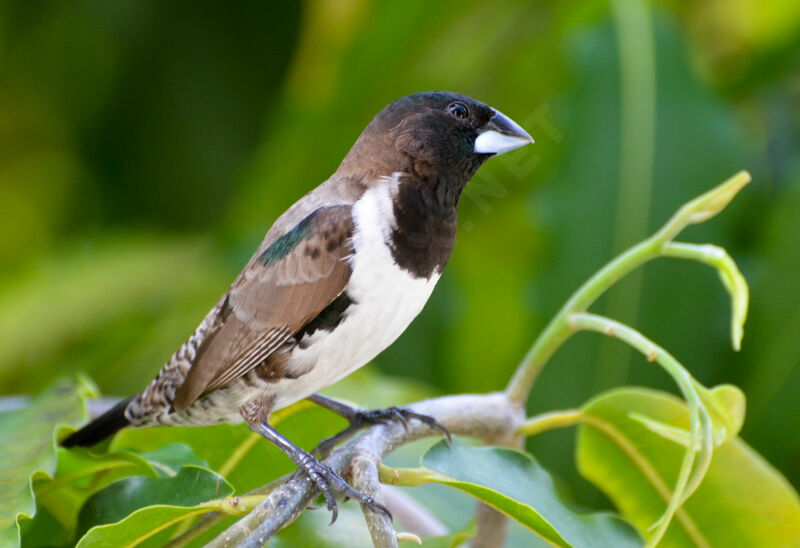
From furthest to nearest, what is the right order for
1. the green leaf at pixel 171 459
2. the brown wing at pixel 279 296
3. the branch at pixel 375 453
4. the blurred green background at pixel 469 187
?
the blurred green background at pixel 469 187, the green leaf at pixel 171 459, the brown wing at pixel 279 296, the branch at pixel 375 453

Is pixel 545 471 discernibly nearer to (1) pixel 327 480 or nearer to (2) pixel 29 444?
(1) pixel 327 480

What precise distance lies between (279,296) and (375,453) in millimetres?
232

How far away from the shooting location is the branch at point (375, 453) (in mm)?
870

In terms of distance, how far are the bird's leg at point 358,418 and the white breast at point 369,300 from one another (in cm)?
11

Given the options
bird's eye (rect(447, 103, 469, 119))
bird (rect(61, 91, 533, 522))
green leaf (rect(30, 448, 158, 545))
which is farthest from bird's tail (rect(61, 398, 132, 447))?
bird's eye (rect(447, 103, 469, 119))

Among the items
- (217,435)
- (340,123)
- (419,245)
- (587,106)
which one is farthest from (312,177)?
(419,245)

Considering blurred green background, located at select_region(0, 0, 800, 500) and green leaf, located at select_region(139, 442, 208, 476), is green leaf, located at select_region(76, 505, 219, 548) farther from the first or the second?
blurred green background, located at select_region(0, 0, 800, 500)

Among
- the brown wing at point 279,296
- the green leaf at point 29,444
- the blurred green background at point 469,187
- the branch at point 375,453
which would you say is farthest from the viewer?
the blurred green background at point 469,187

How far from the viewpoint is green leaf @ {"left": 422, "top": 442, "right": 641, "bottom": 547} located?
957 millimetres

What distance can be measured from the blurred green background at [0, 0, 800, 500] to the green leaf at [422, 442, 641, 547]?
64cm

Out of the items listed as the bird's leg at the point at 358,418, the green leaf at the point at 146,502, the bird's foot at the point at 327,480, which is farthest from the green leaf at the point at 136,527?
the bird's leg at the point at 358,418

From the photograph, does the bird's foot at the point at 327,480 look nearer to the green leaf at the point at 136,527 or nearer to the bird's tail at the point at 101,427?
the green leaf at the point at 136,527

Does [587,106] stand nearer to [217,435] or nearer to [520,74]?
[520,74]

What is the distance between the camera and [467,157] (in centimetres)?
112
